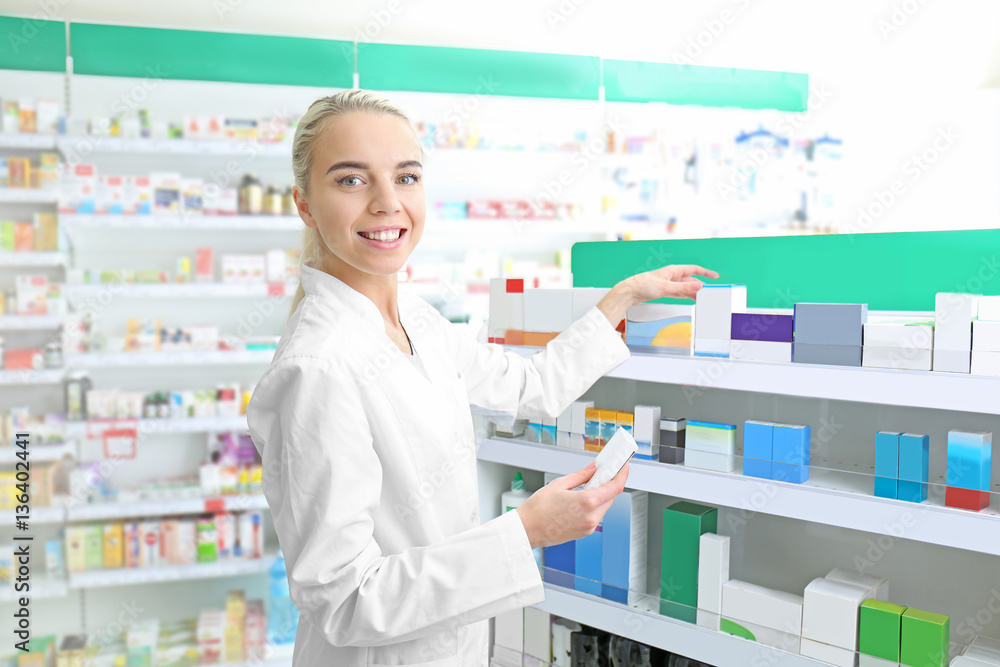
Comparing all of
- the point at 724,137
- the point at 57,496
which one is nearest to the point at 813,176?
the point at 724,137

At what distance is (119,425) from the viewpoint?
11.9 ft

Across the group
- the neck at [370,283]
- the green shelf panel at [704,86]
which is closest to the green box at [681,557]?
the neck at [370,283]

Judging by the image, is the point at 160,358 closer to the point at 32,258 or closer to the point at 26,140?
the point at 32,258

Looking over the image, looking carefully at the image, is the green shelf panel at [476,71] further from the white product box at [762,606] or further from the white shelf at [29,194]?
the white product box at [762,606]

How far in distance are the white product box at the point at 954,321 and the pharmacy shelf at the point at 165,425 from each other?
3.06 m

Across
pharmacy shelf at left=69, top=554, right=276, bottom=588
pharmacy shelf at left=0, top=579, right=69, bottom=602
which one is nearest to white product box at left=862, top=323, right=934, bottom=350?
pharmacy shelf at left=69, top=554, right=276, bottom=588

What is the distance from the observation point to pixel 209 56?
12.5 ft

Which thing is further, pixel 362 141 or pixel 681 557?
pixel 681 557

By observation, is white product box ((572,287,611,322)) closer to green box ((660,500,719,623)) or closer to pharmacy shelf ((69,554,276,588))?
green box ((660,500,719,623))

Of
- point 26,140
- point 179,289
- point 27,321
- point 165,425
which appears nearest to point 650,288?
point 179,289

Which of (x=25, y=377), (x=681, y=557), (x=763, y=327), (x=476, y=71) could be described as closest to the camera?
(x=763, y=327)

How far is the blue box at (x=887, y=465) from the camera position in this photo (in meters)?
1.40

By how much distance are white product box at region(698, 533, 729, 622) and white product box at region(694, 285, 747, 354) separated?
44 cm

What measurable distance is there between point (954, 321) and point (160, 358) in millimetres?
3350
